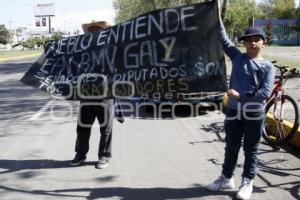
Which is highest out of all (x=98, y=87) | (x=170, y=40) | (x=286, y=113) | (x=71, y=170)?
(x=170, y=40)

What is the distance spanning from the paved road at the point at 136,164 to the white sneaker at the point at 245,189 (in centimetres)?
13

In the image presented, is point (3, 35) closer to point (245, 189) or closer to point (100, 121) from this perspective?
point (100, 121)

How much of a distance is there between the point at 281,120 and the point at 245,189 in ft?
9.31

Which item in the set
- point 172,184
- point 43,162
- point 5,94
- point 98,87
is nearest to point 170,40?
point 98,87

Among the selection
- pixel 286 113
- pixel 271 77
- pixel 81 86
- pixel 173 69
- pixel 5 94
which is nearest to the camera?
pixel 271 77

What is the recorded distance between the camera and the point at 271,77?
5121 mm

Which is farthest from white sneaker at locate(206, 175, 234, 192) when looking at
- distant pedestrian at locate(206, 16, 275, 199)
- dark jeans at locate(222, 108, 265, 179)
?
dark jeans at locate(222, 108, 265, 179)

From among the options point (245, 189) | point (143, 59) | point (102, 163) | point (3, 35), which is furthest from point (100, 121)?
point (3, 35)

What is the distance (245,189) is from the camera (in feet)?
17.3

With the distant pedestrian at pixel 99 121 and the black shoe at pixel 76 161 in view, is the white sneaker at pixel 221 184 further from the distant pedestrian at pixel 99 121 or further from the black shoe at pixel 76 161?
the black shoe at pixel 76 161

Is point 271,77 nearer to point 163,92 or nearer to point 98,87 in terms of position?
point 163,92

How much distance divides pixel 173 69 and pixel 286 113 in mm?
2542

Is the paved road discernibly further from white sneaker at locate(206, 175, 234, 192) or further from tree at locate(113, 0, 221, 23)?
tree at locate(113, 0, 221, 23)

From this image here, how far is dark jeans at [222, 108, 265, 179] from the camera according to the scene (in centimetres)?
525
